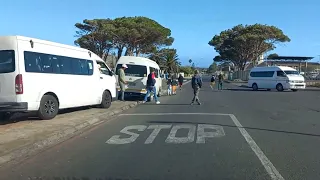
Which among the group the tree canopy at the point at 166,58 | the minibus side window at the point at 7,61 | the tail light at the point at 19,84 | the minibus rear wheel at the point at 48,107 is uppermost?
the tree canopy at the point at 166,58

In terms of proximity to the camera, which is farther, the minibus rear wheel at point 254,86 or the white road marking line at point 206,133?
the minibus rear wheel at point 254,86

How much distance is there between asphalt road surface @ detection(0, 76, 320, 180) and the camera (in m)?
6.07

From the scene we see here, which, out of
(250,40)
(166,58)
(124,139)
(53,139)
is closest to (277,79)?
(124,139)

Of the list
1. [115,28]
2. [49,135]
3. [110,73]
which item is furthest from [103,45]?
[49,135]

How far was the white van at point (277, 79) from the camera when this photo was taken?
113ft

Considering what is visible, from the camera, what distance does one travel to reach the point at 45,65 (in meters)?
11.7

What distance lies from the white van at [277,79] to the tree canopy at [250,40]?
1177 inches

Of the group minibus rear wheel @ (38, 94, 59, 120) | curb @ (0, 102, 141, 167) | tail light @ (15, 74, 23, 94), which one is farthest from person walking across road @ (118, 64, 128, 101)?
tail light @ (15, 74, 23, 94)

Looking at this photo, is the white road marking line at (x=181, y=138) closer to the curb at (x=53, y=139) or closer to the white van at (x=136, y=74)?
the curb at (x=53, y=139)

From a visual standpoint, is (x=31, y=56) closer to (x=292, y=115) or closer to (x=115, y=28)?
(x=292, y=115)

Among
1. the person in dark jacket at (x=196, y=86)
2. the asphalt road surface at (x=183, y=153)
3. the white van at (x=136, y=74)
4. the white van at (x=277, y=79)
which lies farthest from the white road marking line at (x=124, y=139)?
the white van at (x=277, y=79)

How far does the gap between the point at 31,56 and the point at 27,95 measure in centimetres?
114

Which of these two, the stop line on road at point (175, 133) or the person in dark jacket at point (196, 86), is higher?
the person in dark jacket at point (196, 86)

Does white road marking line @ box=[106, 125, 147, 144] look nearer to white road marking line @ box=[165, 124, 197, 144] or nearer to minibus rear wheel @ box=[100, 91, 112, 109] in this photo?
white road marking line @ box=[165, 124, 197, 144]
